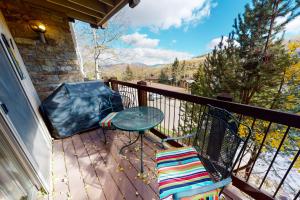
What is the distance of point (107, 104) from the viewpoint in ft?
9.35

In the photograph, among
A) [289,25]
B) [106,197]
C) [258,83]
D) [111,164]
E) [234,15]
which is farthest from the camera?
[234,15]

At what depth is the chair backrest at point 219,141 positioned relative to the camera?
98cm

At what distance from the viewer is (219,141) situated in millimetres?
1146

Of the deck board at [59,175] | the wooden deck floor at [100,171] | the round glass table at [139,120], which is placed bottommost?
the deck board at [59,175]

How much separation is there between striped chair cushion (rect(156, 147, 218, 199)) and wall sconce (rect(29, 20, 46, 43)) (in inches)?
134

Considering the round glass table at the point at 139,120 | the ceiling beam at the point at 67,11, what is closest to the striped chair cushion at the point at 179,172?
the round glass table at the point at 139,120

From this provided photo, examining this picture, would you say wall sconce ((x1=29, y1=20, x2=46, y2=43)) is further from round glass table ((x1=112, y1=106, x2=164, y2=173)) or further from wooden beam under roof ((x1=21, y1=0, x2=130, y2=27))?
round glass table ((x1=112, y1=106, x2=164, y2=173))

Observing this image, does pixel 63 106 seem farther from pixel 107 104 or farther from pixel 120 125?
pixel 120 125

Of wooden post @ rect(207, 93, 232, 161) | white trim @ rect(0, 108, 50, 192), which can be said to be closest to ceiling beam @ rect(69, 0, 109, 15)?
white trim @ rect(0, 108, 50, 192)

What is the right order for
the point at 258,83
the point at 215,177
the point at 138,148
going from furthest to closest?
the point at 258,83 → the point at 138,148 → the point at 215,177

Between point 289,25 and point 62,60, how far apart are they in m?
6.72

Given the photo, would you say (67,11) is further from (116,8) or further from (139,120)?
(139,120)

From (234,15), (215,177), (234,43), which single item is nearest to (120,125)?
(215,177)

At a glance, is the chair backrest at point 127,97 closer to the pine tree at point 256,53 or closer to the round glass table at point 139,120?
the round glass table at point 139,120
